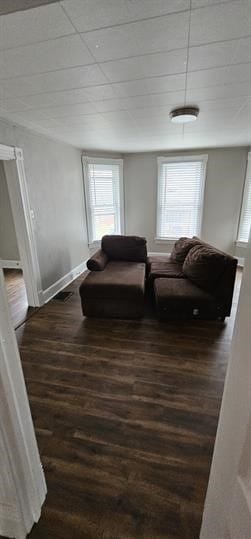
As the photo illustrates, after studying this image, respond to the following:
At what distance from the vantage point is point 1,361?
903 millimetres

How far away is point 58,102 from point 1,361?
7.49 ft

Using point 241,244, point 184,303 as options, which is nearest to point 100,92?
point 184,303

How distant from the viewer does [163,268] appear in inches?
145

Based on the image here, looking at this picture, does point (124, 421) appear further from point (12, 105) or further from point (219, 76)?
point (12, 105)

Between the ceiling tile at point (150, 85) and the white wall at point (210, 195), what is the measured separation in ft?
10.7

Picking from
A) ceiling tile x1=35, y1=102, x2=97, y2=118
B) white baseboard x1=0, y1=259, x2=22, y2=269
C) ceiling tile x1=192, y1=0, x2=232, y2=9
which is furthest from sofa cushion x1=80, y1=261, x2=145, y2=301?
white baseboard x1=0, y1=259, x2=22, y2=269

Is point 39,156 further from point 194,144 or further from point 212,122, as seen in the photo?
point 194,144

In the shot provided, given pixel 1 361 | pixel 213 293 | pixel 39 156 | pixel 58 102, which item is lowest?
pixel 213 293

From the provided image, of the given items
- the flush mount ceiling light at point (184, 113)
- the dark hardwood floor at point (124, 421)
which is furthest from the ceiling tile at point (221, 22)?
the dark hardwood floor at point (124, 421)

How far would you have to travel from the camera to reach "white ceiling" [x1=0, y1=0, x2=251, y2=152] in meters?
1.12

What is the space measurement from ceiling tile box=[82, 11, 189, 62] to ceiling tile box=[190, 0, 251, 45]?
→ 2.2 inches

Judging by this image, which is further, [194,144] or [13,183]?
[194,144]

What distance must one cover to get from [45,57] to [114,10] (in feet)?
1.94

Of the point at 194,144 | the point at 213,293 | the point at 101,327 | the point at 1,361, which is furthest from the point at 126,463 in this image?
the point at 194,144
